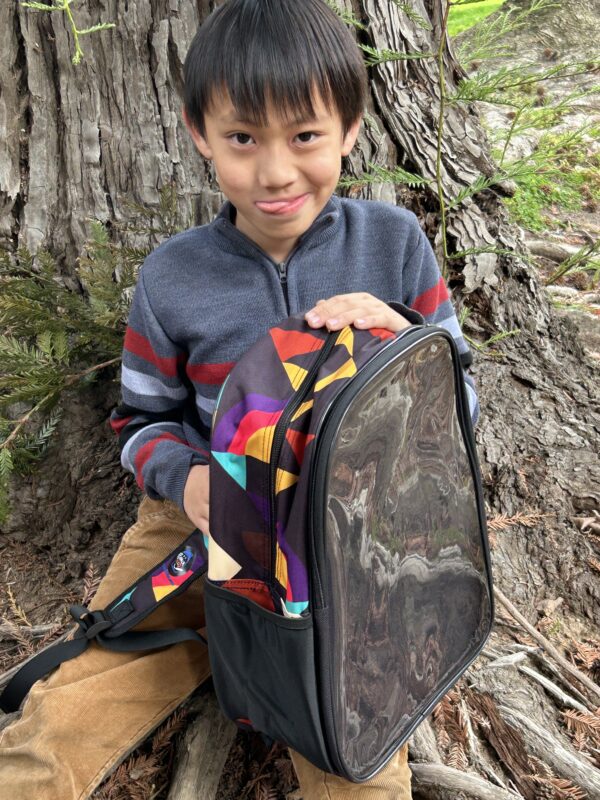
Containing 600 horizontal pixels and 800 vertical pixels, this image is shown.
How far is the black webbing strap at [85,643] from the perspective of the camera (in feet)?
5.97

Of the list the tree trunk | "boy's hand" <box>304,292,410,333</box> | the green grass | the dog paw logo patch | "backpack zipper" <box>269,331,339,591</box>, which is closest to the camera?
"backpack zipper" <box>269,331,339,591</box>

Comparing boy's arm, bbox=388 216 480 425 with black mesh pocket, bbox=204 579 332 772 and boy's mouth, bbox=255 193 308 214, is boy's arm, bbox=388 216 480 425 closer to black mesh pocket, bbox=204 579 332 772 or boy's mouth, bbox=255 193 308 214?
boy's mouth, bbox=255 193 308 214

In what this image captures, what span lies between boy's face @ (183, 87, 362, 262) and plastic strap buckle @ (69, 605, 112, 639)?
42.3 inches

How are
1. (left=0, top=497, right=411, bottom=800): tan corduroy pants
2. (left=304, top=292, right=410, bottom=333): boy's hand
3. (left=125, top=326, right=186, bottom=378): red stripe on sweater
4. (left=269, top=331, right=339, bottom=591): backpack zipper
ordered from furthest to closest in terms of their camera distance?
(left=125, top=326, right=186, bottom=378): red stripe on sweater → (left=0, top=497, right=411, bottom=800): tan corduroy pants → (left=304, top=292, right=410, bottom=333): boy's hand → (left=269, top=331, right=339, bottom=591): backpack zipper

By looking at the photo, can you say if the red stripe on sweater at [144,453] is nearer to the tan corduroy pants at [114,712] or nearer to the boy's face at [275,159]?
the tan corduroy pants at [114,712]

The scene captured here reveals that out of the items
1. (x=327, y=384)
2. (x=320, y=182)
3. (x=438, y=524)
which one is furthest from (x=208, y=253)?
(x=438, y=524)

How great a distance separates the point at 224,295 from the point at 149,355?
27cm

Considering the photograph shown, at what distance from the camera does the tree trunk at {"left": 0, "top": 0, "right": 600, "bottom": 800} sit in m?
2.21

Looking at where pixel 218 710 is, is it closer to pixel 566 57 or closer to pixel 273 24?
pixel 273 24

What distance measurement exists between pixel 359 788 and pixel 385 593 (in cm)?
45

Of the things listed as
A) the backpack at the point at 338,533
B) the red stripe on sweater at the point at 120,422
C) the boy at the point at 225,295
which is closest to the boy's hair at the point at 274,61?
the boy at the point at 225,295

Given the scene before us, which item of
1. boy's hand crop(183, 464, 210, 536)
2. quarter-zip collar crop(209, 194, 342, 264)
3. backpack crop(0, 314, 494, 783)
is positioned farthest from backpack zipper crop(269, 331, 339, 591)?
quarter-zip collar crop(209, 194, 342, 264)

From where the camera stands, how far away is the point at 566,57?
782 cm

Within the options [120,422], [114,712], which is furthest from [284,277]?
[114,712]
